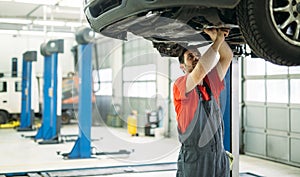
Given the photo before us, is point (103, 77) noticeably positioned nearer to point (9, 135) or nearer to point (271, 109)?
point (9, 135)

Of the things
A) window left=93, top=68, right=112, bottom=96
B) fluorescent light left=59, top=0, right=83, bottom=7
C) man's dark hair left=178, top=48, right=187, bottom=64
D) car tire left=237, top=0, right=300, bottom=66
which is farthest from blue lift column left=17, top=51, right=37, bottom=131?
car tire left=237, top=0, right=300, bottom=66

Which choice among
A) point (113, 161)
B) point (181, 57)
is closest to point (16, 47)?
point (113, 161)

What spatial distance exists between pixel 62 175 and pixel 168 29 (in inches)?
158

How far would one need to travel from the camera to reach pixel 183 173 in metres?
3.06

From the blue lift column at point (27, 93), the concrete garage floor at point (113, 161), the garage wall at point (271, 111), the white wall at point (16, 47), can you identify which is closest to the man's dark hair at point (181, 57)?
the concrete garage floor at point (113, 161)

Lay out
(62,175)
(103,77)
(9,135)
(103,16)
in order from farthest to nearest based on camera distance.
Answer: (103,77)
(9,135)
(62,175)
(103,16)

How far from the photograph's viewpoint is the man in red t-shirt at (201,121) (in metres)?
2.96

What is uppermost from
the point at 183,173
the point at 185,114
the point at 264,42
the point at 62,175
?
the point at 264,42

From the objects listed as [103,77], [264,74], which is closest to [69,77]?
[103,77]

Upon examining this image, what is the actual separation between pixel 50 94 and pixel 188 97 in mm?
7570

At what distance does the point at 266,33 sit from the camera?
2.24 m

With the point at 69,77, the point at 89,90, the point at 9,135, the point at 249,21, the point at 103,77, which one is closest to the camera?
the point at 249,21

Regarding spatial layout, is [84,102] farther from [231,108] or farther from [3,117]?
[3,117]

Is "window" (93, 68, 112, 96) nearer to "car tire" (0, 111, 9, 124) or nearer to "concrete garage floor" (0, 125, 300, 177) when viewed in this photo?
"car tire" (0, 111, 9, 124)
